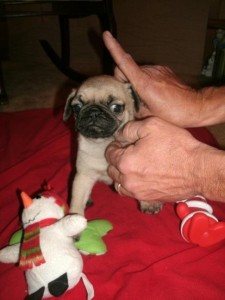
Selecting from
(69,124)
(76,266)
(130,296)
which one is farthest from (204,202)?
(69,124)

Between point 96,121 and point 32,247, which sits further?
point 96,121

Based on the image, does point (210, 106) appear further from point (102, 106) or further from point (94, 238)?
point (94, 238)

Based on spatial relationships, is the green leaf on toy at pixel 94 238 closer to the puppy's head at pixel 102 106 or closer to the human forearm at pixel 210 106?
the puppy's head at pixel 102 106

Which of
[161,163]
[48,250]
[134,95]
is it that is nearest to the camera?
[48,250]

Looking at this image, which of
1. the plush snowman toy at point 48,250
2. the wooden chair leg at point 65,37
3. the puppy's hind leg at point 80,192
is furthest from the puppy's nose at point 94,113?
the wooden chair leg at point 65,37

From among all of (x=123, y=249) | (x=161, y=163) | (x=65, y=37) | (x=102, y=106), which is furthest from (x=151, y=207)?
(x=65, y=37)

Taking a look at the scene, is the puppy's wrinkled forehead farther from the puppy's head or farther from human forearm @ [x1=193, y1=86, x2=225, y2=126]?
human forearm @ [x1=193, y1=86, x2=225, y2=126]
